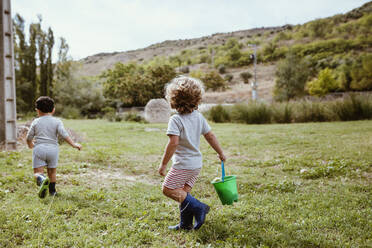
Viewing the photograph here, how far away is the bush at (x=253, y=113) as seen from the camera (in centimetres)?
1506

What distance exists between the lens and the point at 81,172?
5.31 meters

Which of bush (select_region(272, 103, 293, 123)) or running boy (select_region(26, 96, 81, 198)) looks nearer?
running boy (select_region(26, 96, 81, 198))

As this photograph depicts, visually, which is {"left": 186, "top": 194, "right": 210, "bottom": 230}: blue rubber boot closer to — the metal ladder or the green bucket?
the green bucket

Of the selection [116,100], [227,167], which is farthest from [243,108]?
[116,100]

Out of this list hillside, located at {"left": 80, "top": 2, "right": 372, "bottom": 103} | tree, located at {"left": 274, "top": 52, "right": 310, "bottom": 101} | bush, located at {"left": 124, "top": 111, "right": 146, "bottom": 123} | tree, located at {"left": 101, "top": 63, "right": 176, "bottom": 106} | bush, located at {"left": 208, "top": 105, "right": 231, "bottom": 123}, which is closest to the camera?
bush, located at {"left": 208, "top": 105, "right": 231, "bottom": 123}

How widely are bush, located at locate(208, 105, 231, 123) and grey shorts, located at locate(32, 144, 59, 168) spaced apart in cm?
1336

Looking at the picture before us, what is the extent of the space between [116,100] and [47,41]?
8.12 meters

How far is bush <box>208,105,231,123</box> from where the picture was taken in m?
16.5

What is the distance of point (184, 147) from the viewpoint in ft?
8.95

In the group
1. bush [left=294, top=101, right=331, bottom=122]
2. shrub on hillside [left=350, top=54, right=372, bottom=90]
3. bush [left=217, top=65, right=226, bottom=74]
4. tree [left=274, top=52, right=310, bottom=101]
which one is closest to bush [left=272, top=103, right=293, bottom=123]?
bush [left=294, top=101, right=331, bottom=122]

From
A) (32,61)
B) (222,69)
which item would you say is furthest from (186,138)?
(222,69)

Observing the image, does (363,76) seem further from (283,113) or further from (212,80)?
(283,113)

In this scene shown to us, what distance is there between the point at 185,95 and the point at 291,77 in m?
27.8

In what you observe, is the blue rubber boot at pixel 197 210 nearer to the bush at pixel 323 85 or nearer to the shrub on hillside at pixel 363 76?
the bush at pixel 323 85
